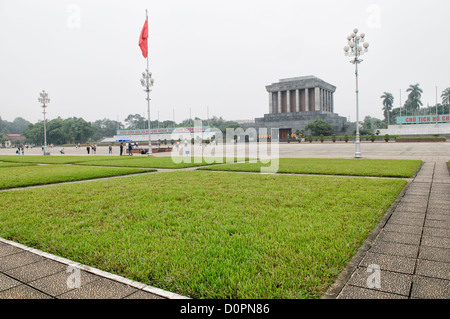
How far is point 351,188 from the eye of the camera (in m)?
7.23

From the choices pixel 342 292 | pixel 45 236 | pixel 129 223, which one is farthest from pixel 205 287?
pixel 45 236

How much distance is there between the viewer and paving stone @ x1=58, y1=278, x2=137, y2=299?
2.45 m

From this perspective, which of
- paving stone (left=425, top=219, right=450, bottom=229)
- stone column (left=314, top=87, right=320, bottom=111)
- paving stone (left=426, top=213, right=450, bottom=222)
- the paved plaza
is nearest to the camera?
the paved plaza

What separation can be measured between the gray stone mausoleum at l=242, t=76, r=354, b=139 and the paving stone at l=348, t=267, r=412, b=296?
74362mm

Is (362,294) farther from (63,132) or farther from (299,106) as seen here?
(63,132)

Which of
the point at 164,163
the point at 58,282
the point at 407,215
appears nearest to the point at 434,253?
the point at 407,215

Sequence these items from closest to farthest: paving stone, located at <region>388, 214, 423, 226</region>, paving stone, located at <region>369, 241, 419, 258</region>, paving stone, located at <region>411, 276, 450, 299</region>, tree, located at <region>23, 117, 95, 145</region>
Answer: paving stone, located at <region>411, 276, 450, 299</region> < paving stone, located at <region>369, 241, 419, 258</region> < paving stone, located at <region>388, 214, 423, 226</region> < tree, located at <region>23, 117, 95, 145</region>

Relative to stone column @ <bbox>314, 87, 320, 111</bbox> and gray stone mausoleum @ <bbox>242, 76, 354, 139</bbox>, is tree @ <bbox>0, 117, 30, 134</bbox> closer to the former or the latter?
gray stone mausoleum @ <bbox>242, 76, 354, 139</bbox>

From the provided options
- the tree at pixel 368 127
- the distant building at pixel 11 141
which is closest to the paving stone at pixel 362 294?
the tree at pixel 368 127

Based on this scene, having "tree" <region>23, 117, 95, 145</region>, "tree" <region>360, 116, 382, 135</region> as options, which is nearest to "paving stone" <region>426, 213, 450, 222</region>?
"tree" <region>360, 116, 382, 135</region>

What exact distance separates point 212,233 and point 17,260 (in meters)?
2.27

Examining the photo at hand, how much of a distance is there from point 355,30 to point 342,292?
67.5 ft

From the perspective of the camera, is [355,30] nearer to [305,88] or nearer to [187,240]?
[187,240]

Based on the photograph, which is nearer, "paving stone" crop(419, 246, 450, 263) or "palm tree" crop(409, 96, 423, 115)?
"paving stone" crop(419, 246, 450, 263)
